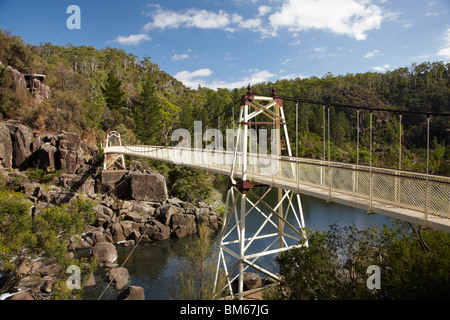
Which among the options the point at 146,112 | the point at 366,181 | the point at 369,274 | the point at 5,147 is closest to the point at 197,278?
the point at 369,274

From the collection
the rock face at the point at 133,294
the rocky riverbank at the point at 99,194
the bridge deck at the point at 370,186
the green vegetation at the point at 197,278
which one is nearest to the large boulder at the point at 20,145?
the rocky riverbank at the point at 99,194

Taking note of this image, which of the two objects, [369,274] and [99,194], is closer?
[369,274]

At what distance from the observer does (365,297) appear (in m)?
5.26

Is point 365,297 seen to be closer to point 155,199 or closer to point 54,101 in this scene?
point 155,199

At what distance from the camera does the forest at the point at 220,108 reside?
80.4 ft

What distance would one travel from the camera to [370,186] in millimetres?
5195

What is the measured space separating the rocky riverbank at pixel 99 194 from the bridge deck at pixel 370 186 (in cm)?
902

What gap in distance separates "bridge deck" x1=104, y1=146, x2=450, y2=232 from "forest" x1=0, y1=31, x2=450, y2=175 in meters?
4.32

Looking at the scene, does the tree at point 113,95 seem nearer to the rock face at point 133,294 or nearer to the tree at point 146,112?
the tree at point 146,112

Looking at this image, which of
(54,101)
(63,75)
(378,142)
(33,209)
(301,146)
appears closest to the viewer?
(33,209)

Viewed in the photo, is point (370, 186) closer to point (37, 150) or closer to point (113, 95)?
point (37, 150)

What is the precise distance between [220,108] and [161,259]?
29.4 m

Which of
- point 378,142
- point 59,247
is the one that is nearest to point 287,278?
point 59,247

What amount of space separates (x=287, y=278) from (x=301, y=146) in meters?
31.4
